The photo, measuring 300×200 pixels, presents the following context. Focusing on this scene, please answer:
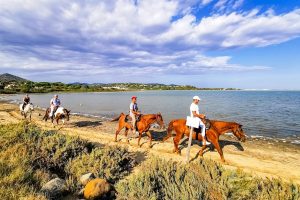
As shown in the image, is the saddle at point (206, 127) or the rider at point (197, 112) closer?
the rider at point (197, 112)

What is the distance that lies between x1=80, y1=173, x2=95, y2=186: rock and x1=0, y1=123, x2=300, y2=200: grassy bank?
156mm

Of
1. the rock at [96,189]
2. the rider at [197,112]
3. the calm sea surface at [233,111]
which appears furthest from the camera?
the calm sea surface at [233,111]

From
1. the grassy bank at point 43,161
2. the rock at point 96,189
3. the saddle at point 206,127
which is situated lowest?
the rock at point 96,189

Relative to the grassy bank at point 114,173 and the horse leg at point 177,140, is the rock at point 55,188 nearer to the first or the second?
the grassy bank at point 114,173

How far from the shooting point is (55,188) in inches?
274

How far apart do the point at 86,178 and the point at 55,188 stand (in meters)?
1.05

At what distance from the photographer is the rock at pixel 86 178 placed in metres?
7.68

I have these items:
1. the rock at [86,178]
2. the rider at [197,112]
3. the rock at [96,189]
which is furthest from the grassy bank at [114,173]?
the rider at [197,112]

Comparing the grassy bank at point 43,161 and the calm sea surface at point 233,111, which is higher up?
the grassy bank at point 43,161

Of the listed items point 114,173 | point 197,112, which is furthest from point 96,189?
point 197,112

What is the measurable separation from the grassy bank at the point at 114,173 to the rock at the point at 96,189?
1.20ft

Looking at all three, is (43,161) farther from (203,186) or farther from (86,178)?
(203,186)

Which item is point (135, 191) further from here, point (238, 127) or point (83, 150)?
point (238, 127)

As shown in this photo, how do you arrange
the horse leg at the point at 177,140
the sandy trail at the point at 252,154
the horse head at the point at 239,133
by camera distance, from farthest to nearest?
the horse leg at the point at 177,140, the horse head at the point at 239,133, the sandy trail at the point at 252,154
